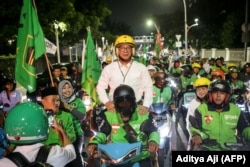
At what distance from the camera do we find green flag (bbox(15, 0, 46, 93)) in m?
7.25

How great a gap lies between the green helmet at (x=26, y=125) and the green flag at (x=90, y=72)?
754 centimetres

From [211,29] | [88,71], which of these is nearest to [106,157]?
[88,71]

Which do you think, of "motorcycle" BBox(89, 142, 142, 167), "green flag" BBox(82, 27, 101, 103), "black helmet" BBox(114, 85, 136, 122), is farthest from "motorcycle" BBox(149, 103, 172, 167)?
"green flag" BBox(82, 27, 101, 103)

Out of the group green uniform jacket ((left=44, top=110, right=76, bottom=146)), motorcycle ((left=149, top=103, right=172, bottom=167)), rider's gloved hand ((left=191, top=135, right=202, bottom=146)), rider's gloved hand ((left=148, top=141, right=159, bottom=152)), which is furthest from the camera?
motorcycle ((left=149, top=103, right=172, bottom=167))

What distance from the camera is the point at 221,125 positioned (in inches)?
208

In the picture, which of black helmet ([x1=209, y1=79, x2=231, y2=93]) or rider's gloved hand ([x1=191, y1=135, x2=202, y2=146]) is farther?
black helmet ([x1=209, y1=79, x2=231, y2=93])

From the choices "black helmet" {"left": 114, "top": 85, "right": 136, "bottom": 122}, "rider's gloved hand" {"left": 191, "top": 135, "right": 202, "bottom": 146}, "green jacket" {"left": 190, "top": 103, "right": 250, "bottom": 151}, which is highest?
"black helmet" {"left": 114, "top": 85, "right": 136, "bottom": 122}

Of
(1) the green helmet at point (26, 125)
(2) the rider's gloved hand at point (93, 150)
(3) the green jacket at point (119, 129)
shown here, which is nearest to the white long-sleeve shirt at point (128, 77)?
(3) the green jacket at point (119, 129)

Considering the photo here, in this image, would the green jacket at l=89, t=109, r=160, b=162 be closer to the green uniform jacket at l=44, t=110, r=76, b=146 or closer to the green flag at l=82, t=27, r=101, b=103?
the green uniform jacket at l=44, t=110, r=76, b=146

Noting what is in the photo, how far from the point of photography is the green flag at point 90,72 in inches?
432

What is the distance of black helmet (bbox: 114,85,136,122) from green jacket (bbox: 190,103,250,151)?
3.08 feet

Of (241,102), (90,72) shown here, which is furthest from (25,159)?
(90,72)

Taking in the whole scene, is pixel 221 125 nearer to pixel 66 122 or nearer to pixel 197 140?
pixel 197 140

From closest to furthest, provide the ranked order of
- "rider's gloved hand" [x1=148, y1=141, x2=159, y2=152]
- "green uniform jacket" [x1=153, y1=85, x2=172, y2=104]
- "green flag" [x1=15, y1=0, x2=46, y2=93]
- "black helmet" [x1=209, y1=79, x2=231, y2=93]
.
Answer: "rider's gloved hand" [x1=148, y1=141, x2=159, y2=152], "black helmet" [x1=209, y1=79, x2=231, y2=93], "green flag" [x1=15, y1=0, x2=46, y2=93], "green uniform jacket" [x1=153, y1=85, x2=172, y2=104]
